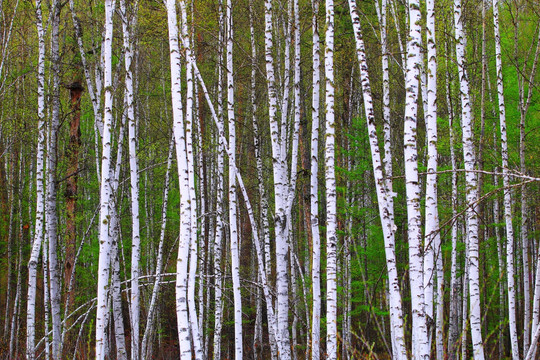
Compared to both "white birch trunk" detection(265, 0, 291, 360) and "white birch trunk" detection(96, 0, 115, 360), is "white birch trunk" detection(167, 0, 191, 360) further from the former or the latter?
"white birch trunk" detection(265, 0, 291, 360)

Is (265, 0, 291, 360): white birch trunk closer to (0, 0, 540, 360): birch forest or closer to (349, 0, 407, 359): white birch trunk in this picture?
(0, 0, 540, 360): birch forest

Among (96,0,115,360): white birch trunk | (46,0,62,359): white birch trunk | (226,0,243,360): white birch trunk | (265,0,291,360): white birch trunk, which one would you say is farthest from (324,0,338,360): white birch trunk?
(46,0,62,359): white birch trunk

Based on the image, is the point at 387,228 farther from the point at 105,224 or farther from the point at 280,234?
the point at 105,224

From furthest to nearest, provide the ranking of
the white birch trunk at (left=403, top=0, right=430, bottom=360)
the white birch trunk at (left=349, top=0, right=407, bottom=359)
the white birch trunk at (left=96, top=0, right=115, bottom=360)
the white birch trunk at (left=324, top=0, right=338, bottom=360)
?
the white birch trunk at (left=96, top=0, right=115, bottom=360)
the white birch trunk at (left=324, top=0, right=338, bottom=360)
the white birch trunk at (left=349, top=0, right=407, bottom=359)
the white birch trunk at (left=403, top=0, right=430, bottom=360)

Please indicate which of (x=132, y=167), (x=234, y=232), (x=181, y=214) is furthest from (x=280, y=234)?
(x=132, y=167)

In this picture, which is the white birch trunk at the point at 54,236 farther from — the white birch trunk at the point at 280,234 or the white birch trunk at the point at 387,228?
the white birch trunk at the point at 387,228

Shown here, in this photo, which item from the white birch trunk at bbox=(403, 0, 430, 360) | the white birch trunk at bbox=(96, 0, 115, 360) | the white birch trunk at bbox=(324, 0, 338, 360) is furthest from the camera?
the white birch trunk at bbox=(96, 0, 115, 360)

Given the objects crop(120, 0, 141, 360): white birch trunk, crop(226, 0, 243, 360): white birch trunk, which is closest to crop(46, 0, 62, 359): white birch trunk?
crop(120, 0, 141, 360): white birch trunk

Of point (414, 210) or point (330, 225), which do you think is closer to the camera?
point (414, 210)

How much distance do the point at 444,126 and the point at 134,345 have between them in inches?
320

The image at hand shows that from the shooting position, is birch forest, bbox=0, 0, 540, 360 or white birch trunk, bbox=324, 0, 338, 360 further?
white birch trunk, bbox=324, 0, 338, 360

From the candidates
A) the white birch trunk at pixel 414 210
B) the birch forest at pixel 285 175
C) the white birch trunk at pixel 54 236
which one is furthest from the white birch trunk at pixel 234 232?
the white birch trunk at pixel 414 210

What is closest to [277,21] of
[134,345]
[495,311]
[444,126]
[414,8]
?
[444,126]

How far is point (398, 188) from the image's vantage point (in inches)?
545
